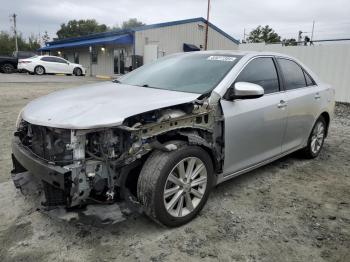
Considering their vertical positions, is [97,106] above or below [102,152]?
above

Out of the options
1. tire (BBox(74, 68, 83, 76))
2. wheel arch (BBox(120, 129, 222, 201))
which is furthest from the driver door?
tire (BBox(74, 68, 83, 76))

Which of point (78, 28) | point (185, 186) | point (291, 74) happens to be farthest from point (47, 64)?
point (78, 28)

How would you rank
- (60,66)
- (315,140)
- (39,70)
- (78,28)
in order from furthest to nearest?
(78,28), (60,66), (39,70), (315,140)

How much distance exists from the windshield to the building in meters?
18.0

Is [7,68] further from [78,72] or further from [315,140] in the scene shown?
[315,140]

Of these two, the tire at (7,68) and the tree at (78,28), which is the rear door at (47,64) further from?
the tree at (78,28)

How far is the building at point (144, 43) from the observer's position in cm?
2418

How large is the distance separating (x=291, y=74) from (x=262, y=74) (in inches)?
30.4

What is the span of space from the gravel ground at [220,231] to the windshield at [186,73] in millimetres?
1272

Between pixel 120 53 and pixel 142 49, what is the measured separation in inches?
92.1

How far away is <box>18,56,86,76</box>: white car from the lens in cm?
2330

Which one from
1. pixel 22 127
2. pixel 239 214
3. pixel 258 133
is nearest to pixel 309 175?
pixel 258 133

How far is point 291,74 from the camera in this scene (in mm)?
4668

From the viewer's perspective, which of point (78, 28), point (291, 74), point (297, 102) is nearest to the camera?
point (297, 102)
